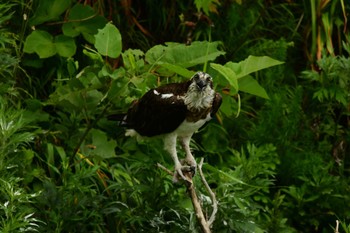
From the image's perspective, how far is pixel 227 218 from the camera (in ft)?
10.5

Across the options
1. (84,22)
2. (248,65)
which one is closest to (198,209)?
(248,65)

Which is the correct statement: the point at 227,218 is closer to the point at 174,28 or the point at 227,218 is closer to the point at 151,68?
the point at 151,68

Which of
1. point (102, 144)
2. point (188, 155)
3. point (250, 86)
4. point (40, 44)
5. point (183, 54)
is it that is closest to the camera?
point (188, 155)

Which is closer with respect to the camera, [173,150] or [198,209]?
[198,209]

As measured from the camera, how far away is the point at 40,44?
4.14 m

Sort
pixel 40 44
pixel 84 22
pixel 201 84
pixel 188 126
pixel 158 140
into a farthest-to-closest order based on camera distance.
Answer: pixel 84 22, pixel 40 44, pixel 158 140, pixel 188 126, pixel 201 84

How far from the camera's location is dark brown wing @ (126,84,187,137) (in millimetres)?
3074

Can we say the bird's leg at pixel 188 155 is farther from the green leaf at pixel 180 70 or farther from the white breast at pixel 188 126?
the green leaf at pixel 180 70

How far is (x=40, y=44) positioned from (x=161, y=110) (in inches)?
49.0

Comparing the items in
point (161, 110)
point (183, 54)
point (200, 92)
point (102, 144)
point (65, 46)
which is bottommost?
point (102, 144)

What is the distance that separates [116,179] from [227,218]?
0.61 metres

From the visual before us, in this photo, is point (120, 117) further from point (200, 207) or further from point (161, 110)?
point (200, 207)

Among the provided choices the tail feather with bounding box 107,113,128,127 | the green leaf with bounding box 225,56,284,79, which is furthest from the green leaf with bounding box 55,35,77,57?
the green leaf with bounding box 225,56,284,79

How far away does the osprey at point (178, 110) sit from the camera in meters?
3.04
